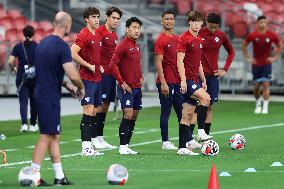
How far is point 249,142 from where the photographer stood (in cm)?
2220

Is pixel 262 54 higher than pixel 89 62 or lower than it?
lower

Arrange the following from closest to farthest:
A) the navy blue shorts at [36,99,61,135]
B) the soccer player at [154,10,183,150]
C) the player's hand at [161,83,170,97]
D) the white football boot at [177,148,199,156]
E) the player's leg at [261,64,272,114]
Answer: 1. the navy blue shorts at [36,99,61,135]
2. the white football boot at [177,148,199,156]
3. the player's hand at [161,83,170,97]
4. the soccer player at [154,10,183,150]
5. the player's leg at [261,64,272,114]

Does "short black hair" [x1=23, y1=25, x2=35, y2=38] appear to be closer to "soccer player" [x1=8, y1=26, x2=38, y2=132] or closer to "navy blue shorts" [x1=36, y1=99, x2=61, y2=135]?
"soccer player" [x1=8, y1=26, x2=38, y2=132]

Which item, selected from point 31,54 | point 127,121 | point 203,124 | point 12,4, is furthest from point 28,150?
point 12,4

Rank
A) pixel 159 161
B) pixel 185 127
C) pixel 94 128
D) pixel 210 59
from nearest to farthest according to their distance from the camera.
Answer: pixel 159 161 < pixel 185 127 < pixel 94 128 < pixel 210 59

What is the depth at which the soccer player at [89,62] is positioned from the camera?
1984cm

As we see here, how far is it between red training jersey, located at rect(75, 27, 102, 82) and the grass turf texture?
1.39 meters

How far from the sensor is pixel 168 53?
68.7 ft

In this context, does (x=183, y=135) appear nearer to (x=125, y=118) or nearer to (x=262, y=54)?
(x=125, y=118)

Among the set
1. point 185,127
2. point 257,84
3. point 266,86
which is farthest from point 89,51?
point 257,84

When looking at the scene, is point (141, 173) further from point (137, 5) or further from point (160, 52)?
point (137, 5)

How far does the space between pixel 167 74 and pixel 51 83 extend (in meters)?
6.31

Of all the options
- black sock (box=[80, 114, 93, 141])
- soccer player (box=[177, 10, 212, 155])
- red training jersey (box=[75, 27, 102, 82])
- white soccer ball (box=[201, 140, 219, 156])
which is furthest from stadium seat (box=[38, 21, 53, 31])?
white soccer ball (box=[201, 140, 219, 156])

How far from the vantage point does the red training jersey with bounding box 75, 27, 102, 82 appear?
20.0m
